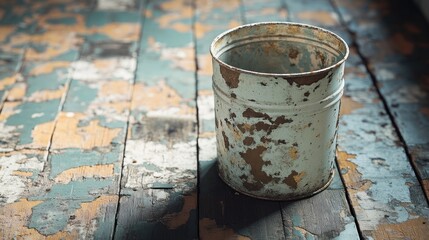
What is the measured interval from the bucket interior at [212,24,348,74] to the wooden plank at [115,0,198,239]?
472 millimetres

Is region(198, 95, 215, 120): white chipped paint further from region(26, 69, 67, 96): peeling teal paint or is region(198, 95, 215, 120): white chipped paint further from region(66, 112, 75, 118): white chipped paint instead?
region(26, 69, 67, 96): peeling teal paint

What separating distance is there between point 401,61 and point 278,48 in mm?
1148

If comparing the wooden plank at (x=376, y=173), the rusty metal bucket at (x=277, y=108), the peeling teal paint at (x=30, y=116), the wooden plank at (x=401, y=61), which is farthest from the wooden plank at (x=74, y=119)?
the wooden plank at (x=401, y=61)

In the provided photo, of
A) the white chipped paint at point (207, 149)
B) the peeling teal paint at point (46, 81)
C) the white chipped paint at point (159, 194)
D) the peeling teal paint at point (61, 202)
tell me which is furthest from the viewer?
the peeling teal paint at point (46, 81)

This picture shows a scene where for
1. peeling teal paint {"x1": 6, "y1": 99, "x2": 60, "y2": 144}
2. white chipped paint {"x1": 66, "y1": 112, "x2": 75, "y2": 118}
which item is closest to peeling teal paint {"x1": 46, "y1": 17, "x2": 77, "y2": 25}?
peeling teal paint {"x1": 6, "y1": 99, "x2": 60, "y2": 144}

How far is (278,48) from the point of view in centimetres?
246

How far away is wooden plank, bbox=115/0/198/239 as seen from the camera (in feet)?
7.25

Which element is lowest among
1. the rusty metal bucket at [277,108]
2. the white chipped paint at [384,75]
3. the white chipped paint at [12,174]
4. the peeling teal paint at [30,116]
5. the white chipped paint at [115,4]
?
the white chipped paint at [384,75]

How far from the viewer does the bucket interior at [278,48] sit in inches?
92.5

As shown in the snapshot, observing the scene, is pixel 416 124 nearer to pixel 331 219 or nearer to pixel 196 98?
pixel 331 219

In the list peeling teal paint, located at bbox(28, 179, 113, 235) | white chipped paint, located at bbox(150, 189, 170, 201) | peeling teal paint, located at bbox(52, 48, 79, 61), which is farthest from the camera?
peeling teal paint, located at bbox(52, 48, 79, 61)

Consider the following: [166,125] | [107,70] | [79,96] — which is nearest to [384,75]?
[166,125]

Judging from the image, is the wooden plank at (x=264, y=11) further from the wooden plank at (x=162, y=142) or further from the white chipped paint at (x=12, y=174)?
the white chipped paint at (x=12, y=174)

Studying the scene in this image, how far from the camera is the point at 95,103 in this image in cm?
300
